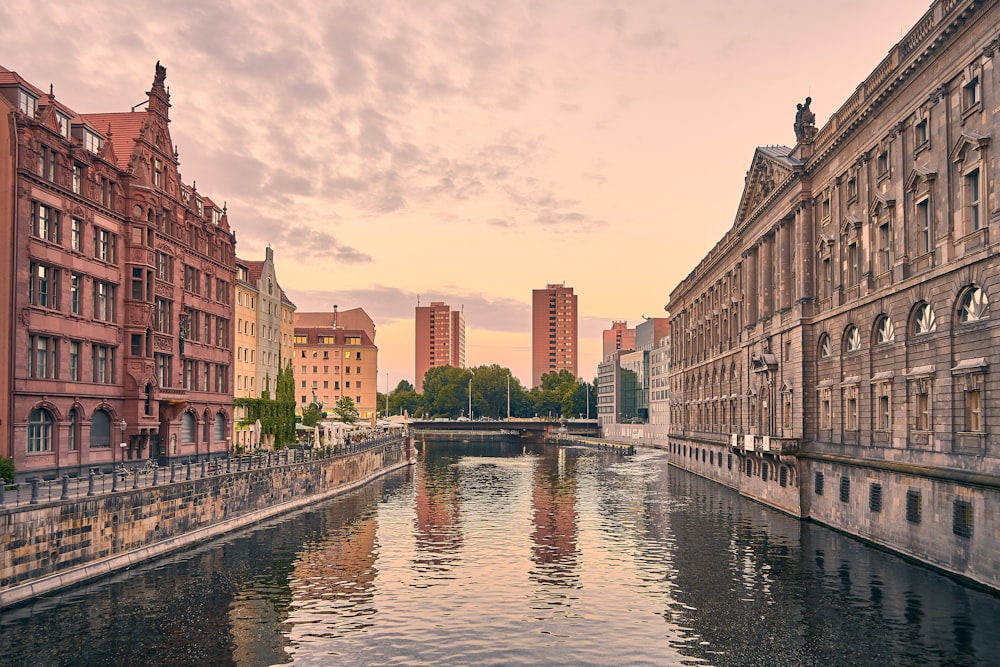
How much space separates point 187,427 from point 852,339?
52.2m

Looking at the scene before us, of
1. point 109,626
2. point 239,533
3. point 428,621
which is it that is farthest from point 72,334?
point 428,621

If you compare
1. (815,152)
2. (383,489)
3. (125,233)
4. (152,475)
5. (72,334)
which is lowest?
(383,489)

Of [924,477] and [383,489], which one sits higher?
[924,477]

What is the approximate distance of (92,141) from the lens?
Answer: 58.6 meters

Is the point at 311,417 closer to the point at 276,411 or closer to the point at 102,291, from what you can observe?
the point at 276,411

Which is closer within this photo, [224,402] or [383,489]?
[224,402]

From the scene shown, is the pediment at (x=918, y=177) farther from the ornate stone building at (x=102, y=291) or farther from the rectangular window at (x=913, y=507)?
the ornate stone building at (x=102, y=291)

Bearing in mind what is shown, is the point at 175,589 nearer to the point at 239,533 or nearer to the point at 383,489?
the point at 239,533

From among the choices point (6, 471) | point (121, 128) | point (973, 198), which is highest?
point (121, 128)

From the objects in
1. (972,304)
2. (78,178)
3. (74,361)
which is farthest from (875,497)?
(78,178)

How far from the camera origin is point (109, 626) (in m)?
31.3

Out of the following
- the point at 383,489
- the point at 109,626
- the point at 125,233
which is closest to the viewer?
the point at 109,626

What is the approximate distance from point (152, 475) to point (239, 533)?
8249mm

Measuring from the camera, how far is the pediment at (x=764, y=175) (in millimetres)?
67625
